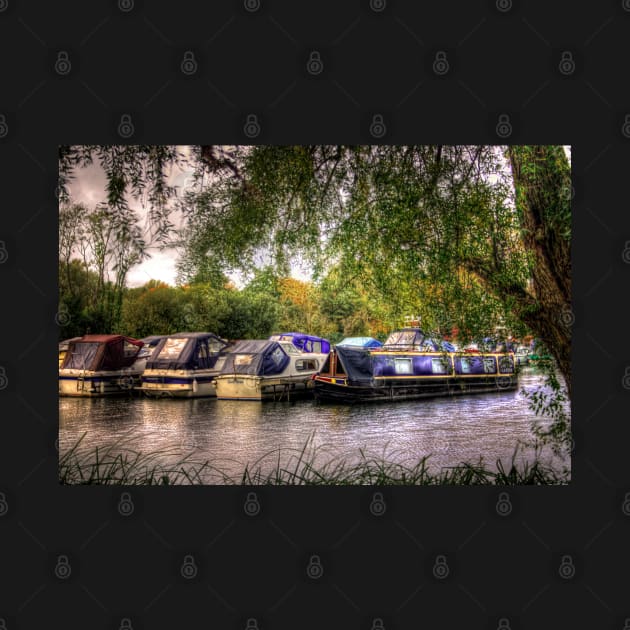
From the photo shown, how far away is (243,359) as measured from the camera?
14.3 ft

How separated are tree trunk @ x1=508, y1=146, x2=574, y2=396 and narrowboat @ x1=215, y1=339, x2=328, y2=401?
1705 mm

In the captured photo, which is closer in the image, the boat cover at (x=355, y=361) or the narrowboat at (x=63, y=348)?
the narrowboat at (x=63, y=348)

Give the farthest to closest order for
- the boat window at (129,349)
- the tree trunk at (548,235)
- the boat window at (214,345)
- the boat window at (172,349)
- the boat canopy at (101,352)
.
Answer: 1. the boat window at (214,345)
2. the boat window at (172,349)
3. the boat window at (129,349)
4. the boat canopy at (101,352)
5. the tree trunk at (548,235)

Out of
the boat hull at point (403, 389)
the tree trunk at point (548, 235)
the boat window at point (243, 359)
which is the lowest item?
the boat hull at point (403, 389)

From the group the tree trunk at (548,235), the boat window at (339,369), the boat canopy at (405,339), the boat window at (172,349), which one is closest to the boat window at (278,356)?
the boat window at (339,369)

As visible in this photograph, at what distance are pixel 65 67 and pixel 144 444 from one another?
256 centimetres

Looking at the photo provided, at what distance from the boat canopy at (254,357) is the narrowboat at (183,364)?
9 centimetres

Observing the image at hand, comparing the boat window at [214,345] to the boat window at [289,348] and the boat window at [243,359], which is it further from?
the boat window at [289,348]

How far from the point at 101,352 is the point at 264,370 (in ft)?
3.99

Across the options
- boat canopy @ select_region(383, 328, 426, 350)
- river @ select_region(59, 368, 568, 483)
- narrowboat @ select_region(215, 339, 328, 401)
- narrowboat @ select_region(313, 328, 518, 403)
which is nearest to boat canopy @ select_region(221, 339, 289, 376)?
narrowboat @ select_region(215, 339, 328, 401)

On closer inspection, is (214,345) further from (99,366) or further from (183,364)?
(99,366)

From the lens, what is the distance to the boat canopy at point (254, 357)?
4324 millimetres

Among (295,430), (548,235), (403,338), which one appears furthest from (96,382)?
(548,235)

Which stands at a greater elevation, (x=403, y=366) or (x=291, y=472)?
(x=403, y=366)
